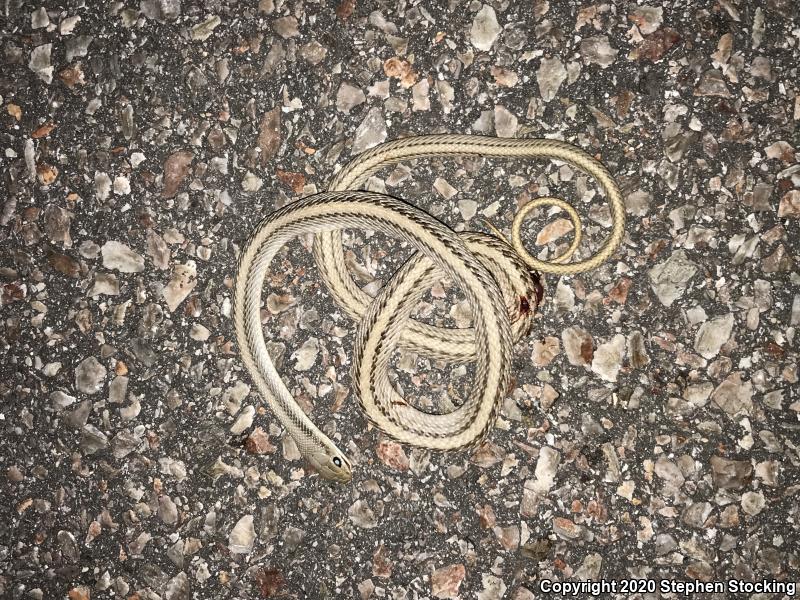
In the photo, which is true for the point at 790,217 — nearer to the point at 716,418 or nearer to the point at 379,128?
the point at 716,418

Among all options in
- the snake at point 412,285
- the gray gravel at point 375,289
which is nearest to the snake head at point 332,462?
the snake at point 412,285

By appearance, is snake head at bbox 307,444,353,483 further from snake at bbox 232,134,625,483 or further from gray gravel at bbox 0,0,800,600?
gray gravel at bbox 0,0,800,600

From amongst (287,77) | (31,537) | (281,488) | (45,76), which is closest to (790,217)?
(287,77)

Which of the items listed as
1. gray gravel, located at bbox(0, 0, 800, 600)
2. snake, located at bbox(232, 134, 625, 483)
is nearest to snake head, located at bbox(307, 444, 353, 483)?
snake, located at bbox(232, 134, 625, 483)

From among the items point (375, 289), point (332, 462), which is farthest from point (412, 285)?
point (332, 462)

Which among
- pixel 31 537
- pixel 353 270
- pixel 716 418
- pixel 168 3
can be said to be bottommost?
pixel 31 537

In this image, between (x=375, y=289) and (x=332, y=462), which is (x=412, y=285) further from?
(x=332, y=462)

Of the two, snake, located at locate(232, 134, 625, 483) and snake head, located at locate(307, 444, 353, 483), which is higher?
snake, located at locate(232, 134, 625, 483)
